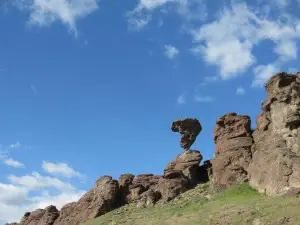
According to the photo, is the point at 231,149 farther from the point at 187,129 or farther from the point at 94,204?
the point at 94,204

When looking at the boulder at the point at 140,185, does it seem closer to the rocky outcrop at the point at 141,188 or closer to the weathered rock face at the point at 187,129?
the rocky outcrop at the point at 141,188

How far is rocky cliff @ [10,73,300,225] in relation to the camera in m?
43.5

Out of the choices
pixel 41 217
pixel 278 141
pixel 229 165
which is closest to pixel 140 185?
pixel 229 165

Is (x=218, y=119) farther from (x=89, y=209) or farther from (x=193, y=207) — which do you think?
(x=89, y=209)

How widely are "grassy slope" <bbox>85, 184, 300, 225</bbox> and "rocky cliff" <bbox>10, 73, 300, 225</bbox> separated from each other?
1.64 meters

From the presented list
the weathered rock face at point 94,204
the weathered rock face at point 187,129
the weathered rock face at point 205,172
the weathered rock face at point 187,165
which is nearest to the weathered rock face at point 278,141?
the weathered rock face at point 205,172

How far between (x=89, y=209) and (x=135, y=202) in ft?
23.4

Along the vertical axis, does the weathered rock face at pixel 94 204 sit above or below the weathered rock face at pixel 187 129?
below

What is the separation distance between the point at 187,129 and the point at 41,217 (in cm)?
2590

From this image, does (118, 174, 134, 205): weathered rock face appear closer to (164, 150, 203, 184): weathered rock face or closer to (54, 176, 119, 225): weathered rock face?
(54, 176, 119, 225): weathered rock face

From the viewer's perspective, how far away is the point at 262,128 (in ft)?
166

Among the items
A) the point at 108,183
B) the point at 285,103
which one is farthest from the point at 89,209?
the point at 285,103

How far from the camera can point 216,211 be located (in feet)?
133

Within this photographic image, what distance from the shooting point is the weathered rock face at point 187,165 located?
189 feet
